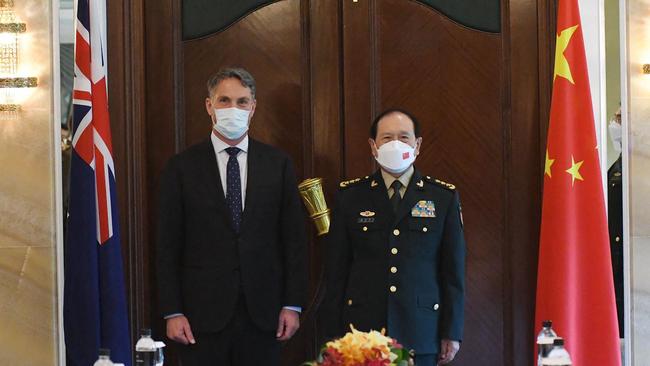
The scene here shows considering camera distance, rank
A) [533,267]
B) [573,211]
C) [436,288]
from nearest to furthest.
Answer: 1. [436,288]
2. [573,211]
3. [533,267]

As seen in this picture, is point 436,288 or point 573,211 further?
point 573,211

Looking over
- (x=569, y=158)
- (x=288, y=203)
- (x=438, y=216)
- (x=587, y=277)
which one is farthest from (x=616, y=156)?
(x=288, y=203)

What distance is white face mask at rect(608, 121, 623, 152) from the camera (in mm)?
4383

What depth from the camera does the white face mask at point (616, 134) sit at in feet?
14.4

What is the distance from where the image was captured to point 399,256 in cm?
376

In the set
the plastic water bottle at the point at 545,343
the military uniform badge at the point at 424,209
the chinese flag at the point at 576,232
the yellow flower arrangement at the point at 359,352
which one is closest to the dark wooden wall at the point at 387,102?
the chinese flag at the point at 576,232

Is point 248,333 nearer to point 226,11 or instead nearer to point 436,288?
point 436,288

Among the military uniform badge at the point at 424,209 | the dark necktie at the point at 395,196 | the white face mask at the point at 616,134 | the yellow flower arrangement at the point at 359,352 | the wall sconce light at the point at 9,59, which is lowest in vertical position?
the yellow flower arrangement at the point at 359,352

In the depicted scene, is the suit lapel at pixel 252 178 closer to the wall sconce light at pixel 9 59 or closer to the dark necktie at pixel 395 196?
the dark necktie at pixel 395 196

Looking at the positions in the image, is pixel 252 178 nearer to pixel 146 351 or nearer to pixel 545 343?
pixel 146 351

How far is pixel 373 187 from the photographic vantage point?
12.7 ft

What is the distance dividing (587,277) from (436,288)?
82 cm

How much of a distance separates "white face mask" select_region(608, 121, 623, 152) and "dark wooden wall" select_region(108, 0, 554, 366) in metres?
0.29

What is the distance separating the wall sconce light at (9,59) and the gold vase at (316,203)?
1.27 m
